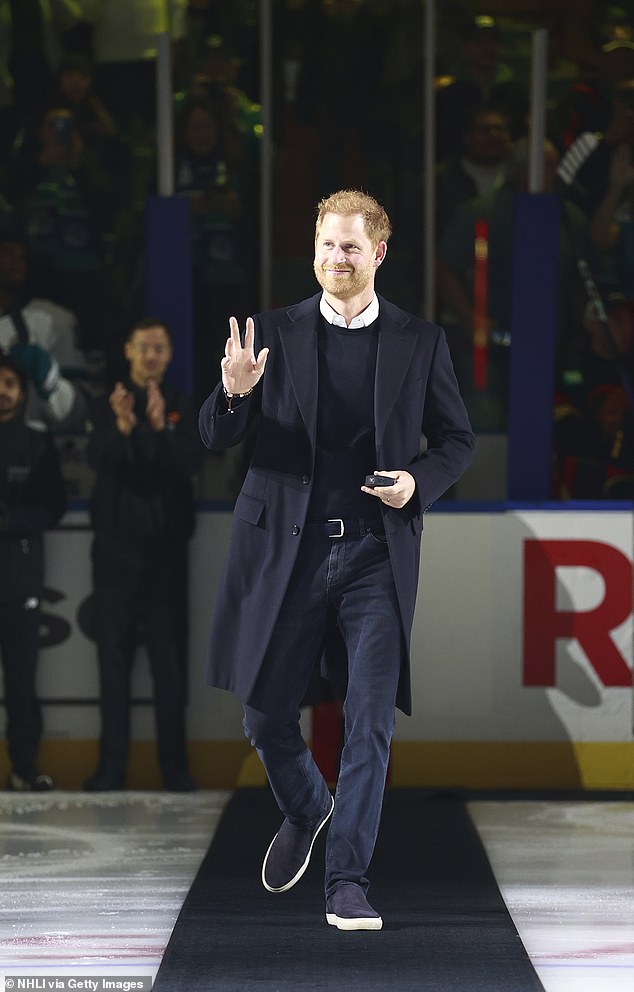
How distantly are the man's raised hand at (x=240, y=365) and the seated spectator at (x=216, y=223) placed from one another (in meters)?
4.78

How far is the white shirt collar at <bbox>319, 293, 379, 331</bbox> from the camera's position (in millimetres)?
4613

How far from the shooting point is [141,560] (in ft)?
22.4

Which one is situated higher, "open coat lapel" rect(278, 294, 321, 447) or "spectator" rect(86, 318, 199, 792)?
"open coat lapel" rect(278, 294, 321, 447)

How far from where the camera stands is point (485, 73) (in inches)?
372

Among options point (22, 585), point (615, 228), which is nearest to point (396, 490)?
point (22, 585)

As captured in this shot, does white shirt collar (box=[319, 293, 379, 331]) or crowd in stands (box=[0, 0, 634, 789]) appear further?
crowd in stands (box=[0, 0, 634, 789])

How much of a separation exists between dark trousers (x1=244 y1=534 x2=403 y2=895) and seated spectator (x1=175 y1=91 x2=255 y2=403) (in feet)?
15.4

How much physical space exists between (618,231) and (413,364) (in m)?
5.04

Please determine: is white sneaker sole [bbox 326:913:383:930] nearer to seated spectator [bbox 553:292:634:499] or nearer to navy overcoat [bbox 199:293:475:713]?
navy overcoat [bbox 199:293:475:713]

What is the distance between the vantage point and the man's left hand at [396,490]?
14.3 feet

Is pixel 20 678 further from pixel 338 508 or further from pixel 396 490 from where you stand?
pixel 396 490

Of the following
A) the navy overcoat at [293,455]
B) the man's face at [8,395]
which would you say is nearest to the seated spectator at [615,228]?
the man's face at [8,395]

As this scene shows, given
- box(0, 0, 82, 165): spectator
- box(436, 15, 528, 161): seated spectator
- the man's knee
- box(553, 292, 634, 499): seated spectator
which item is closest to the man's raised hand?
the man's knee

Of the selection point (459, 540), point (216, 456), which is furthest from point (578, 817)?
point (216, 456)
